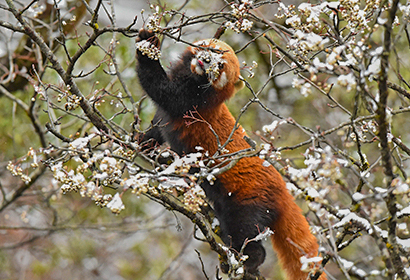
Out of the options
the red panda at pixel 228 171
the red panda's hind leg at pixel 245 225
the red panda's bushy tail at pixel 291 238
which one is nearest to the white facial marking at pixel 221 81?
the red panda at pixel 228 171

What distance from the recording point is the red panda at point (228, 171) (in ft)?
12.4

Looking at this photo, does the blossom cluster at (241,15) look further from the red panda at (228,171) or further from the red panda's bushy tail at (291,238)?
the red panda's bushy tail at (291,238)

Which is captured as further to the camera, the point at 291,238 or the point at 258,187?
the point at 258,187

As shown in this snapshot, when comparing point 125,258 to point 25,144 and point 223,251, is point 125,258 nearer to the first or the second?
point 25,144

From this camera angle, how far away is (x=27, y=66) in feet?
17.6

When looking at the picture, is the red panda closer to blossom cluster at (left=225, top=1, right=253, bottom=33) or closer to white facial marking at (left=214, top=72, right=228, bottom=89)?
white facial marking at (left=214, top=72, right=228, bottom=89)

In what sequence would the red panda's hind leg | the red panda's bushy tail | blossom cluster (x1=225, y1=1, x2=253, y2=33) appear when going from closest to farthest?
blossom cluster (x1=225, y1=1, x2=253, y2=33) → the red panda's hind leg → the red panda's bushy tail

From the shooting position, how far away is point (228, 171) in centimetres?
402

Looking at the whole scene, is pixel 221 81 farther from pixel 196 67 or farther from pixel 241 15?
pixel 241 15

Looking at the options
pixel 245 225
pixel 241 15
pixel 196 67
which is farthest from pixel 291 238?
pixel 241 15

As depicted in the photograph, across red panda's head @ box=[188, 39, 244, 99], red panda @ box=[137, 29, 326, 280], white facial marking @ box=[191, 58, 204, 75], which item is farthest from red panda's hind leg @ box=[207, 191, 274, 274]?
white facial marking @ box=[191, 58, 204, 75]

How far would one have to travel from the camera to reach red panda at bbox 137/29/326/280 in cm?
377

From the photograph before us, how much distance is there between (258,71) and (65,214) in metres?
4.32

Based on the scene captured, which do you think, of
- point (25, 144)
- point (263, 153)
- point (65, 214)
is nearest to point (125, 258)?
point (65, 214)
